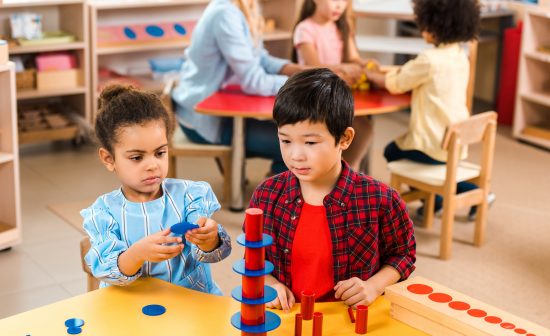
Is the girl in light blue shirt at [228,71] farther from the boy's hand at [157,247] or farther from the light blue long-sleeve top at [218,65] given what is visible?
the boy's hand at [157,247]

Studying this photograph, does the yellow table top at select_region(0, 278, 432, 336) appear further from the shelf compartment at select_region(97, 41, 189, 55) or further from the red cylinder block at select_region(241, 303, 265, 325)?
the shelf compartment at select_region(97, 41, 189, 55)

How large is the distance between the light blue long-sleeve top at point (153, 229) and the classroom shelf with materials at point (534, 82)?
157 inches

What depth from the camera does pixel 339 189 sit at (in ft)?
6.63

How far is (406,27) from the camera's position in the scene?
6551 mm

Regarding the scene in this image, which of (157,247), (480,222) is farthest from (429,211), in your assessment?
(157,247)

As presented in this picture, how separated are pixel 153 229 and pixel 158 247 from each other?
10.1 inches

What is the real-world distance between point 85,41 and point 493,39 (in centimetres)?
290

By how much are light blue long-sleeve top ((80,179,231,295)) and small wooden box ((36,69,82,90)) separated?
11.2 ft

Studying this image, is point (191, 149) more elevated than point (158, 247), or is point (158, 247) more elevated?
point (158, 247)

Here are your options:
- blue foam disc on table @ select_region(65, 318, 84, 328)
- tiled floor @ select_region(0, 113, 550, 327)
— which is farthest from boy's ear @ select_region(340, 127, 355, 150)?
tiled floor @ select_region(0, 113, 550, 327)

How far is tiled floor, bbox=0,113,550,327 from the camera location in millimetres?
3561

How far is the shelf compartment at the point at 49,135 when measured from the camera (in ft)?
17.2

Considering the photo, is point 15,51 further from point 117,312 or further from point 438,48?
point 117,312

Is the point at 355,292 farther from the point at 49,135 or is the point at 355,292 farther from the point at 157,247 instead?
the point at 49,135
